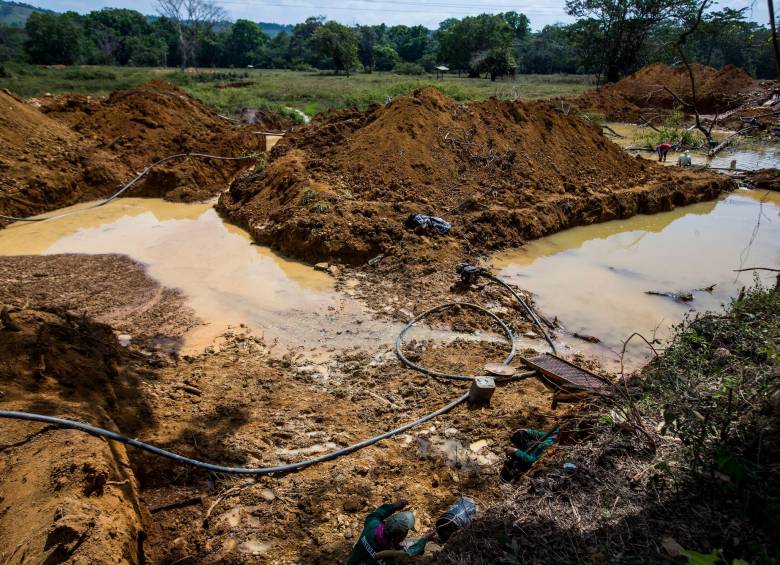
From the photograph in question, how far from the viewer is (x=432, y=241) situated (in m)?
7.98

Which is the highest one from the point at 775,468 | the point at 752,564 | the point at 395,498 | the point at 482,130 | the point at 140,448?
the point at 482,130

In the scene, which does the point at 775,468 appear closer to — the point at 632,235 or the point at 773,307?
the point at 773,307

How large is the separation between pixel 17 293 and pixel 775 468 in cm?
852

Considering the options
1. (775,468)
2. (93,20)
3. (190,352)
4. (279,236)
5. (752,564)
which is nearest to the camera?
(752,564)

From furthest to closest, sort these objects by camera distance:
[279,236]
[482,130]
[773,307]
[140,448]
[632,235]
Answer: [482,130] → [632,235] → [279,236] → [773,307] → [140,448]

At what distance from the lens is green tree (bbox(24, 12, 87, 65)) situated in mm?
46844

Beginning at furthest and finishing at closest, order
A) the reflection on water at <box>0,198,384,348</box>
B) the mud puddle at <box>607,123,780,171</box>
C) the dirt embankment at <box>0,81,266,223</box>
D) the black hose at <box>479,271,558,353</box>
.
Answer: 1. the mud puddle at <box>607,123,780,171</box>
2. the dirt embankment at <box>0,81,266,223</box>
3. the reflection on water at <box>0,198,384,348</box>
4. the black hose at <box>479,271,558,353</box>

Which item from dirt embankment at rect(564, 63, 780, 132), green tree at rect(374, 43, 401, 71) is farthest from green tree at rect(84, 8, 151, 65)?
dirt embankment at rect(564, 63, 780, 132)

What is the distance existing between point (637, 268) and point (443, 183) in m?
4.18

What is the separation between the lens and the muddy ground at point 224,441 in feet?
8.97

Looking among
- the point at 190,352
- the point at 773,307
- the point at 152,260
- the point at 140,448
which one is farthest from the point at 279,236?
the point at 773,307

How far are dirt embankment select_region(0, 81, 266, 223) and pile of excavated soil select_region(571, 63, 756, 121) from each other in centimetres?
2063

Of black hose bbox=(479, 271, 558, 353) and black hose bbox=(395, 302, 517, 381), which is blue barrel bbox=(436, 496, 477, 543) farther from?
black hose bbox=(479, 271, 558, 353)

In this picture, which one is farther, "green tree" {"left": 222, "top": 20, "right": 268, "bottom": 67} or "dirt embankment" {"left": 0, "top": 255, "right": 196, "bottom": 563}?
"green tree" {"left": 222, "top": 20, "right": 268, "bottom": 67}
